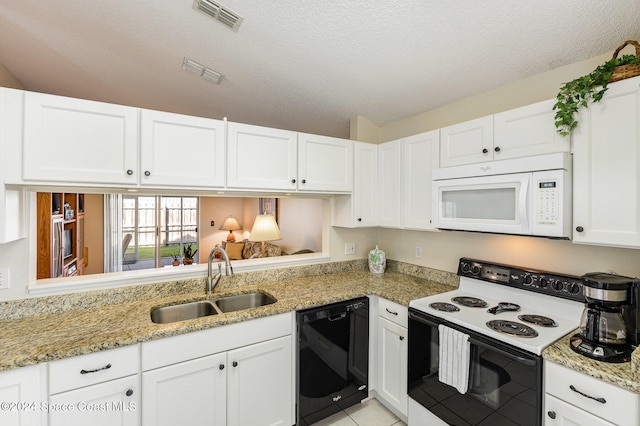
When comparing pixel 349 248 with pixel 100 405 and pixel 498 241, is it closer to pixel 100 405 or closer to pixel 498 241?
pixel 498 241

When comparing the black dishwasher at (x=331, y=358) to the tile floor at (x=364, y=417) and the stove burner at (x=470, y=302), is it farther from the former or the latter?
the stove burner at (x=470, y=302)

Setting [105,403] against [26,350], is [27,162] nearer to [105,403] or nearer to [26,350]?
[26,350]

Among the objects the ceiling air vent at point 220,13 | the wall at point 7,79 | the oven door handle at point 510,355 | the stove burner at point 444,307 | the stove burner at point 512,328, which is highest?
the ceiling air vent at point 220,13

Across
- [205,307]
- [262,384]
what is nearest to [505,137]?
[262,384]

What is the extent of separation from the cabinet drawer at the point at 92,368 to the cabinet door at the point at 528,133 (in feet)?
7.59

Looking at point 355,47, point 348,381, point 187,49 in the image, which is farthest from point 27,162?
point 348,381

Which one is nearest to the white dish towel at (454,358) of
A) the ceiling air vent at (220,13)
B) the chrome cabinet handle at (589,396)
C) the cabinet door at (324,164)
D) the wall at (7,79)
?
the chrome cabinet handle at (589,396)

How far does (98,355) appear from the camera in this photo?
1.39 metres

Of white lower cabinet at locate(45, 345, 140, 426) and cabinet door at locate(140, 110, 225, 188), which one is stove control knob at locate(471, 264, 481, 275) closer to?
cabinet door at locate(140, 110, 225, 188)

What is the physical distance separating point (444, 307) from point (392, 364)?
611 millimetres

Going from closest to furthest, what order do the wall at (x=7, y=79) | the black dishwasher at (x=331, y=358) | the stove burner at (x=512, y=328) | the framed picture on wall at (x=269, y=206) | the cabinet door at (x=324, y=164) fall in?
the stove burner at (x=512, y=328) < the black dishwasher at (x=331, y=358) < the wall at (x=7, y=79) < the cabinet door at (x=324, y=164) < the framed picture on wall at (x=269, y=206)

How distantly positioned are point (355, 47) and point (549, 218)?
1.51 metres

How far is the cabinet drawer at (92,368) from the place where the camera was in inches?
52.3

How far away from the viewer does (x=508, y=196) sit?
1.70 meters
